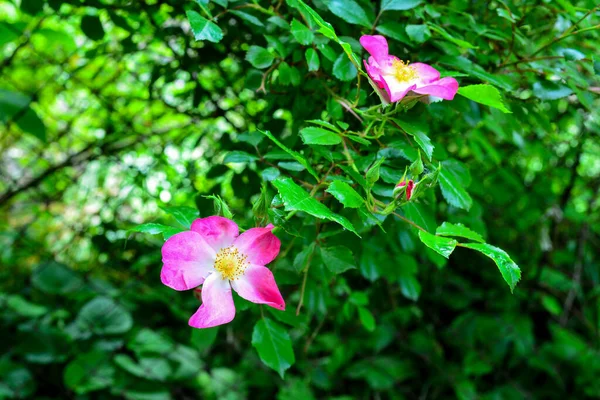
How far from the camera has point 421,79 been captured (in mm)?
464

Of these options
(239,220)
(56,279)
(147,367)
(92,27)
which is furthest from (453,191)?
(56,279)

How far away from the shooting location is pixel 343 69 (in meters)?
0.51

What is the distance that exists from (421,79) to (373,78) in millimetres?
69

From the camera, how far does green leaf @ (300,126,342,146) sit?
42 centimetres

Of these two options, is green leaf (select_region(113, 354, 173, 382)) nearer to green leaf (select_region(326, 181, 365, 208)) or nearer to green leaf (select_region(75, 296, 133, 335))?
green leaf (select_region(75, 296, 133, 335))

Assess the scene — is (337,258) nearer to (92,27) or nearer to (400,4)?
(400,4)

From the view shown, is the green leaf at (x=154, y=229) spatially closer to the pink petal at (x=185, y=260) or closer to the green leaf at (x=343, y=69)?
the pink petal at (x=185, y=260)

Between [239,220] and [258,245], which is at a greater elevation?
[258,245]

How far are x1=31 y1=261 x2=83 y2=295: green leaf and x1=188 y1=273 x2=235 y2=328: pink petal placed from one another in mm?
881

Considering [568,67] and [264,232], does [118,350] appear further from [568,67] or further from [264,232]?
[568,67]

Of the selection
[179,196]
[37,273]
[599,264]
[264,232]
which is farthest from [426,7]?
[599,264]

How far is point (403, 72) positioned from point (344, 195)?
14 cm

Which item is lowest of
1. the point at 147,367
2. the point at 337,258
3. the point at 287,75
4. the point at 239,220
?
the point at 147,367

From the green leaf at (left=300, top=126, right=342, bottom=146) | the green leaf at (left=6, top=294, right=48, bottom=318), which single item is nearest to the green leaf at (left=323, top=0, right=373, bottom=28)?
the green leaf at (left=300, top=126, right=342, bottom=146)
